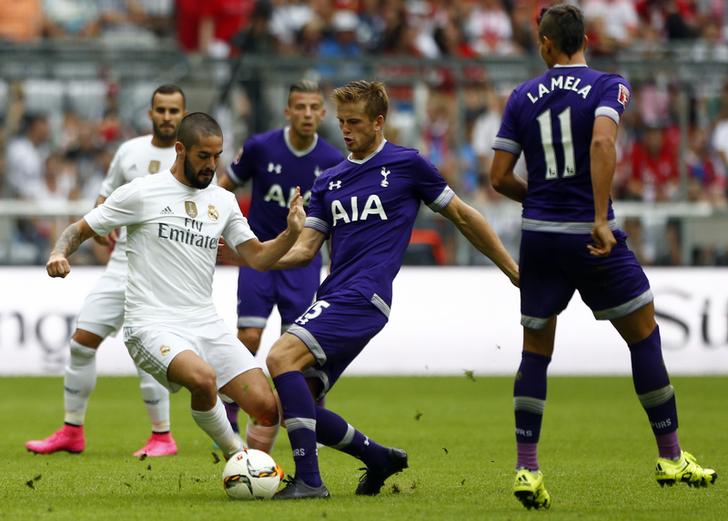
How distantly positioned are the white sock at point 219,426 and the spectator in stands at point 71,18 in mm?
14922

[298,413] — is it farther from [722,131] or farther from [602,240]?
[722,131]

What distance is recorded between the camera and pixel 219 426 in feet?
26.6

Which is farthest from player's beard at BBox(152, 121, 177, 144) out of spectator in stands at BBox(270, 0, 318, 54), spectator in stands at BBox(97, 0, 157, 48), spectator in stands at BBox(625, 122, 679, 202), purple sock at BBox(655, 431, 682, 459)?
spectator in stands at BBox(97, 0, 157, 48)

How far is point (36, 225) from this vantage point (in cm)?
1767

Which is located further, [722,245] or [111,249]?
[722,245]

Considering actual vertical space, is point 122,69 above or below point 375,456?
above

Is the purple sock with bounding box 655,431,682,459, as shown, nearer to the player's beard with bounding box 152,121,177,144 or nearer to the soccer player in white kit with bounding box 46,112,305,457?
the soccer player in white kit with bounding box 46,112,305,457

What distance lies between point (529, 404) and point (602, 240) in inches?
38.8

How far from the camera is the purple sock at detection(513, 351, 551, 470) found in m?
7.45

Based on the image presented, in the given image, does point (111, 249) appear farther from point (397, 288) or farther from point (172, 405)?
point (397, 288)

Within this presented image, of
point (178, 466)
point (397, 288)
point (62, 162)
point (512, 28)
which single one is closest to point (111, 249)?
point (178, 466)

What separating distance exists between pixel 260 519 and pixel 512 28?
16.4 m

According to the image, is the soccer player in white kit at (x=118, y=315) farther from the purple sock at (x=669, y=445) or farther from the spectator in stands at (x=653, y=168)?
the spectator in stands at (x=653, y=168)

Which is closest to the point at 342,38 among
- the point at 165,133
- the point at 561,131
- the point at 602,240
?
the point at 165,133
